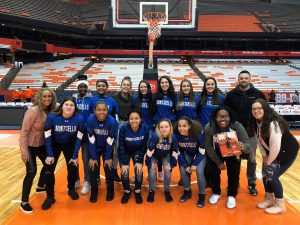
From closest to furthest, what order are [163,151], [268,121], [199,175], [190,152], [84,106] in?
1. [268,121]
2. [199,175]
3. [163,151]
4. [190,152]
5. [84,106]

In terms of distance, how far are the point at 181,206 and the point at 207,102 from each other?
1.68m

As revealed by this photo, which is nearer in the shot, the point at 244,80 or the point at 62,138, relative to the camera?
the point at 62,138

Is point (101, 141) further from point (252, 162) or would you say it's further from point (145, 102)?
point (252, 162)

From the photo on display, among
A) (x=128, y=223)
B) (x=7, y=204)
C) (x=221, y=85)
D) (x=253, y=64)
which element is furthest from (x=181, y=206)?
(x=253, y=64)

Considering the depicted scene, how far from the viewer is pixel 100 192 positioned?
436cm

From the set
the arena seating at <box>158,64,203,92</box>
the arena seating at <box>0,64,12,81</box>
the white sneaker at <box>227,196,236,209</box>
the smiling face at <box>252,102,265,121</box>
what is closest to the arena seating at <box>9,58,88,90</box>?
the arena seating at <box>0,64,12,81</box>

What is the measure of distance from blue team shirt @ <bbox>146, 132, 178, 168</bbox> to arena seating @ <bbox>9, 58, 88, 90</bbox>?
14.9 m

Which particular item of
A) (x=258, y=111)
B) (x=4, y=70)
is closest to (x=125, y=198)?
(x=258, y=111)

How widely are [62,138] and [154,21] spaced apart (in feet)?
39.9

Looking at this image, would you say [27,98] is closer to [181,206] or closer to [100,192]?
[100,192]

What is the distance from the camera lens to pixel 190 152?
4.17m

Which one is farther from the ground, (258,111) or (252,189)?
(258,111)

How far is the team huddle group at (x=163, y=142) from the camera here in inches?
141

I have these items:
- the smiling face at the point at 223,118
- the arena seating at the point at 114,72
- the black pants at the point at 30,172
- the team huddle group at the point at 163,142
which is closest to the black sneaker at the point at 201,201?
the team huddle group at the point at 163,142
